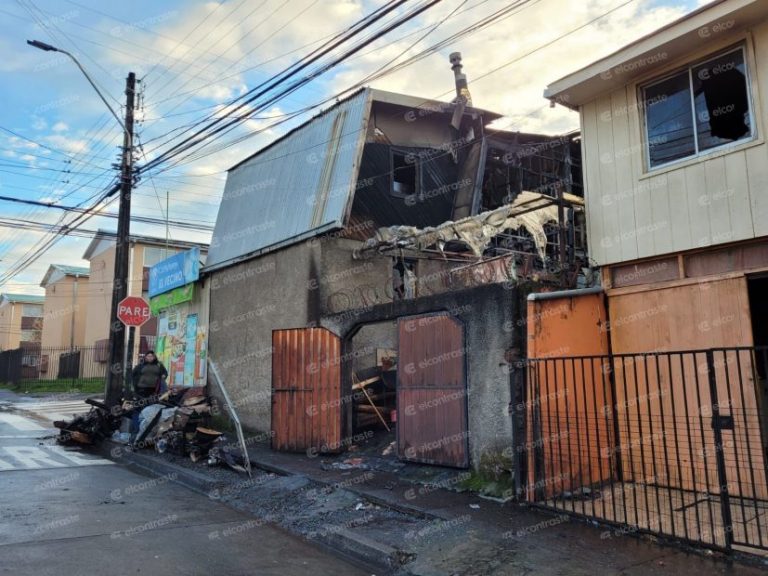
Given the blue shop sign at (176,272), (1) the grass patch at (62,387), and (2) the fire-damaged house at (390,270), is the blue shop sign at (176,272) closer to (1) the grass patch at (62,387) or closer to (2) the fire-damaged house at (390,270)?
(2) the fire-damaged house at (390,270)

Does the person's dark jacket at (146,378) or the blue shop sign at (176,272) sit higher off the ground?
the blue shop sign at (176,272)

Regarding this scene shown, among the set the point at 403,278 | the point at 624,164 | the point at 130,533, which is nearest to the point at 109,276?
the point at 403,278

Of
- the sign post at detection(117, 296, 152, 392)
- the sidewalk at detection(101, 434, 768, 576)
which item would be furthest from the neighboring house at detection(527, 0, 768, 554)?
the sign post at detection(117, 296, 152, 392)

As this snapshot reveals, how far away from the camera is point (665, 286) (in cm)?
745

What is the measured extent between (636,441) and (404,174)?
26.6 ft

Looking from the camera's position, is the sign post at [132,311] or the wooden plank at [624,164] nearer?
the wooden plank at [624,164]

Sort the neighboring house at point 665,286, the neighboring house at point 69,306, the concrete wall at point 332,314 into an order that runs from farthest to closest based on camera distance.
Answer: the neighboring house at point 69,306, the concrete wall at point 332,314, the neighboring house at point 665,286

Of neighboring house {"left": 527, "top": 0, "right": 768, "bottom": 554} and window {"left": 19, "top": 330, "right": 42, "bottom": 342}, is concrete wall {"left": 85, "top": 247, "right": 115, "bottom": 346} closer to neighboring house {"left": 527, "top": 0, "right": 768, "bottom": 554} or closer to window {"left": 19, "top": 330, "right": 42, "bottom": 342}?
window {"left": 19, "top": 330, "right": 42, "bottom": 342}

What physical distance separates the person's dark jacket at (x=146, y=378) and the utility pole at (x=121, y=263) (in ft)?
5.77

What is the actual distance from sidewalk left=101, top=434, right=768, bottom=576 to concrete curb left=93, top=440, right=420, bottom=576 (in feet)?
0.04

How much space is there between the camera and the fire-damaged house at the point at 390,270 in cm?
815

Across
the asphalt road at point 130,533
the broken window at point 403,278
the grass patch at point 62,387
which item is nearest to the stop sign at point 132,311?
the asphalt road at point 130,533

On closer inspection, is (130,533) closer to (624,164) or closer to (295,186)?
(624,164)

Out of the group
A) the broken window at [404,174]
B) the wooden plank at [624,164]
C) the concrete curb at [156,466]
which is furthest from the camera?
the broken window at [404,174]
